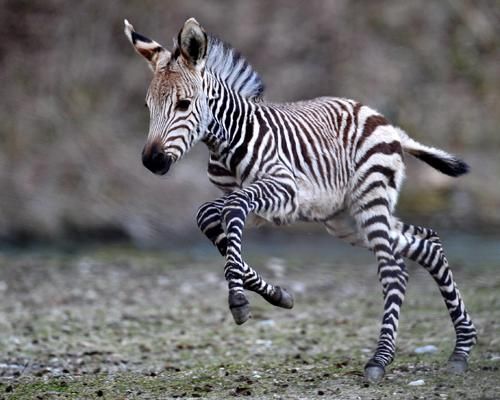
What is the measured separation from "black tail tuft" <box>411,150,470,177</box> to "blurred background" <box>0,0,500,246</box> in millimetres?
10065

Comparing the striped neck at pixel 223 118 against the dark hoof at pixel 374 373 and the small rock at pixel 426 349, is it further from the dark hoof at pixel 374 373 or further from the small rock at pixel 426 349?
the small rock at pixel 426 349

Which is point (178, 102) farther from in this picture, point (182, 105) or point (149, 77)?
point (149, 77)

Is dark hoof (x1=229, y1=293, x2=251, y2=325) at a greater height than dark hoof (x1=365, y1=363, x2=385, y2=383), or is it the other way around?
dark hoof (x1=229, y1=293, x2=251, y2=325)

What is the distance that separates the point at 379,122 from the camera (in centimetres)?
948

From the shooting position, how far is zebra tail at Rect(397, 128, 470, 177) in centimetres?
→ 971

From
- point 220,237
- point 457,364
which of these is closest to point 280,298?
point 220,237

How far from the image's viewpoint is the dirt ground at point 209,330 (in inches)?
333

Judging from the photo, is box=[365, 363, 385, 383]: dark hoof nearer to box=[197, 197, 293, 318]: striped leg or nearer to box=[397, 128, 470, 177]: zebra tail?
box=[197, 197, 293, 318]: striped leg

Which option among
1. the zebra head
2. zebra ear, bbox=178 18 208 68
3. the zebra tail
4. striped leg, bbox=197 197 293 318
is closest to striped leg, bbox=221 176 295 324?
striped leg, bbox=197 197 293 318

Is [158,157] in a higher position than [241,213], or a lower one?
higher

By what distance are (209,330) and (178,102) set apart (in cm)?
415

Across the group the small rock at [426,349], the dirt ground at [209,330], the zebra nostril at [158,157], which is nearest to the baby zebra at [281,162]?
the zebra nostril at [158,157]

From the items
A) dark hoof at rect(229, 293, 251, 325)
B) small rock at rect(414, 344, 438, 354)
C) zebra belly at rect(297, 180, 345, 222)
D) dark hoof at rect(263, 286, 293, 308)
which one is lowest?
dark hoof at rect(229, 293, 251, 325)

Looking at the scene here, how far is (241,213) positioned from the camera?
800cm
